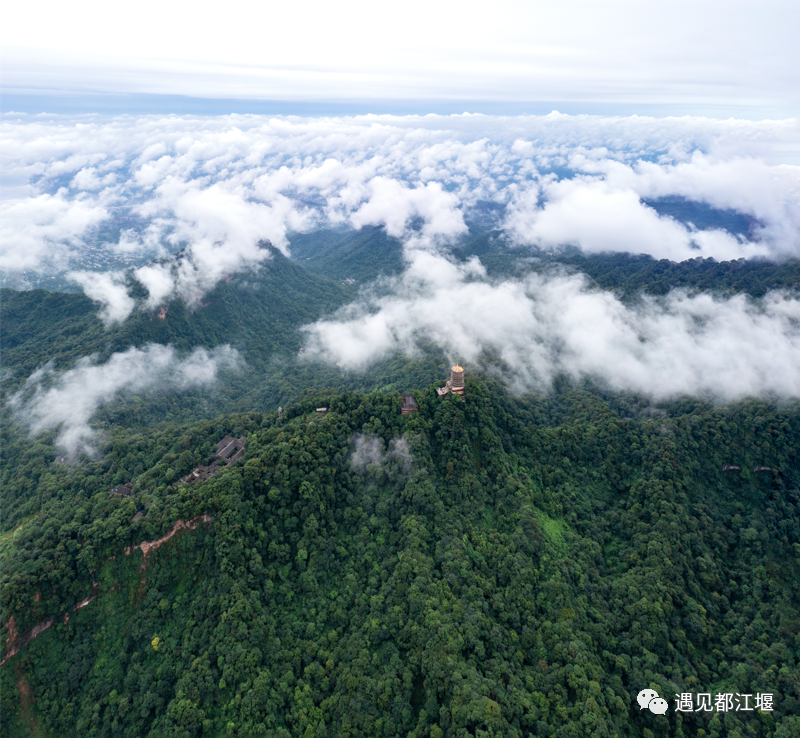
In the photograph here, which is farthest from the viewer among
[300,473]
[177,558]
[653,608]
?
[300,473]

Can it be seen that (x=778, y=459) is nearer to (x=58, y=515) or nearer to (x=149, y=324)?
(x=58, y=515)

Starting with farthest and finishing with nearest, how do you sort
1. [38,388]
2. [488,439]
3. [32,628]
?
[38,388] → [488,439] → [32,628]

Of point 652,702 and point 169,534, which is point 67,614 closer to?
point 169,534

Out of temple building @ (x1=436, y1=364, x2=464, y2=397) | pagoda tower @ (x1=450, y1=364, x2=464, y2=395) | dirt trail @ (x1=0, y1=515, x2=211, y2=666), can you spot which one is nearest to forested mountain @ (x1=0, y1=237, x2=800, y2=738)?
dirt trail @ (x1=0, y1=515, x2=211, y2=666)

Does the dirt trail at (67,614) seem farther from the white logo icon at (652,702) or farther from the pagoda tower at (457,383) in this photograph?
the white logo icon at (652,702)

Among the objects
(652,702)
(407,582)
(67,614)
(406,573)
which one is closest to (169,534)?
(67,614)

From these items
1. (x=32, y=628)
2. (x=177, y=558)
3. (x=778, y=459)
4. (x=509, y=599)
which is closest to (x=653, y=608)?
(x=509, y=599)
